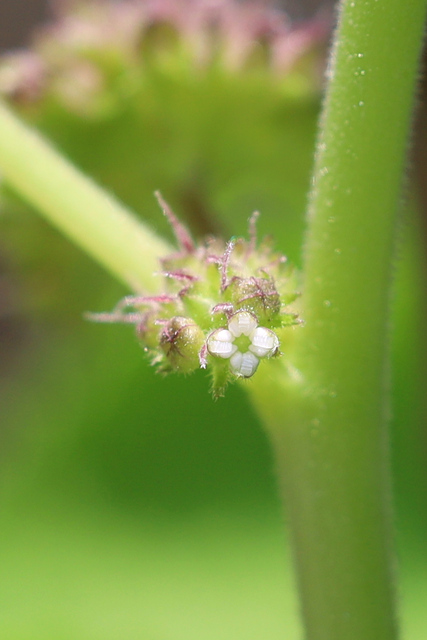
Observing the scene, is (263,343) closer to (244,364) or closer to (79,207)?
(244,364)

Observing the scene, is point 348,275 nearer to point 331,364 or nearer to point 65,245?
point 331,364

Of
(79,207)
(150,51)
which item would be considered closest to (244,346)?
(79,207)

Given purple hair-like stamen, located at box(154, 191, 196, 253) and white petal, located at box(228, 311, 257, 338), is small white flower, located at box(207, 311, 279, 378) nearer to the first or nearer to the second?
white petal, located at box(228, 311, 257, 338)

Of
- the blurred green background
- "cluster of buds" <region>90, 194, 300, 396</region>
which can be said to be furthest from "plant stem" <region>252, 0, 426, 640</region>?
the blurred green background

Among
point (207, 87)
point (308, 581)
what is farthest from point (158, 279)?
point (207, 87)

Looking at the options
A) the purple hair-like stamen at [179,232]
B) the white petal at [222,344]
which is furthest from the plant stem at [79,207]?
the white petal at [222,344]

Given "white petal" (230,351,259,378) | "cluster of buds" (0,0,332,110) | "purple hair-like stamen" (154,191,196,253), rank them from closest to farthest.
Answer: "white petal" (230,351,259,378)
"purple hair-like stamen" (154,191,196,253)
"cluster of buds" (0,0,332,110)

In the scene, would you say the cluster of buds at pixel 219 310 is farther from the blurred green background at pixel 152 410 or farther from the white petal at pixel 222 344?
the blurred green background at pixel 152 410
